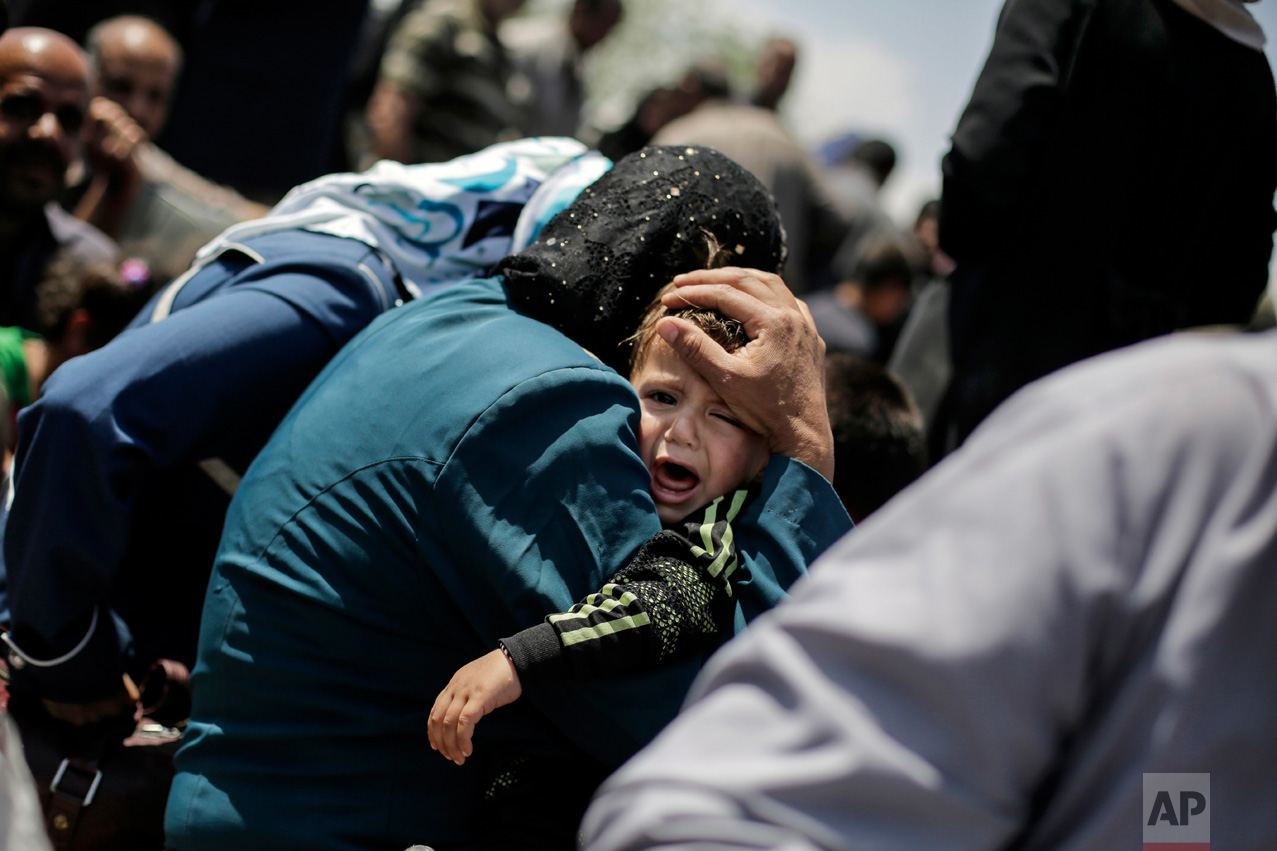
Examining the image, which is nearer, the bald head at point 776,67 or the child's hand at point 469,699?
the child's hand at point 469,699

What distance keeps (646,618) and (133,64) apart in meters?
4.07

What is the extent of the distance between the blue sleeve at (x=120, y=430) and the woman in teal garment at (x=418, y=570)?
26 cm

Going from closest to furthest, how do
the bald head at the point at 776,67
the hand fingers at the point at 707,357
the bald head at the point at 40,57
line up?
the hand fingers at the point at 707,357, the bald head at the point at 40,57, the bald head at the point at 776,67

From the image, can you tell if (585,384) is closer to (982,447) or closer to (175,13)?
(982,447)

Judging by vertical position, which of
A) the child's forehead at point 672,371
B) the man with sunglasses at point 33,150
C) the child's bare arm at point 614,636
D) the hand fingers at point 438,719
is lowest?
the hand fingers at point 438,719

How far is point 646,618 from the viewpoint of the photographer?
1471 millimetres

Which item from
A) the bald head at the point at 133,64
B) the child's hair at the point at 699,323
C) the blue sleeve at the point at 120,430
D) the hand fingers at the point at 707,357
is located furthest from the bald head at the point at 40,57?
the hand fingers at the point at 707,357

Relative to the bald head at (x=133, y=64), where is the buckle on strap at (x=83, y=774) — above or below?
below

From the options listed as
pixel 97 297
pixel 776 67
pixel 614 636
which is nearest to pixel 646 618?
pixel 614 636

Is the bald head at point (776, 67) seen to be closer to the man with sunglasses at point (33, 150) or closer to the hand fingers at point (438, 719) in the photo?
the man with sunglasses at point (33, 150)

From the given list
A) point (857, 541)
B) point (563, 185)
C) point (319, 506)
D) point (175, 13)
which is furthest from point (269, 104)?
point (857, 541)

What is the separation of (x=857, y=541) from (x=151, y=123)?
4639 mm

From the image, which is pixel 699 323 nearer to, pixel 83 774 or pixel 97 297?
pixel 83 774

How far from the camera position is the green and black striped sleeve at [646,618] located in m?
1.44
